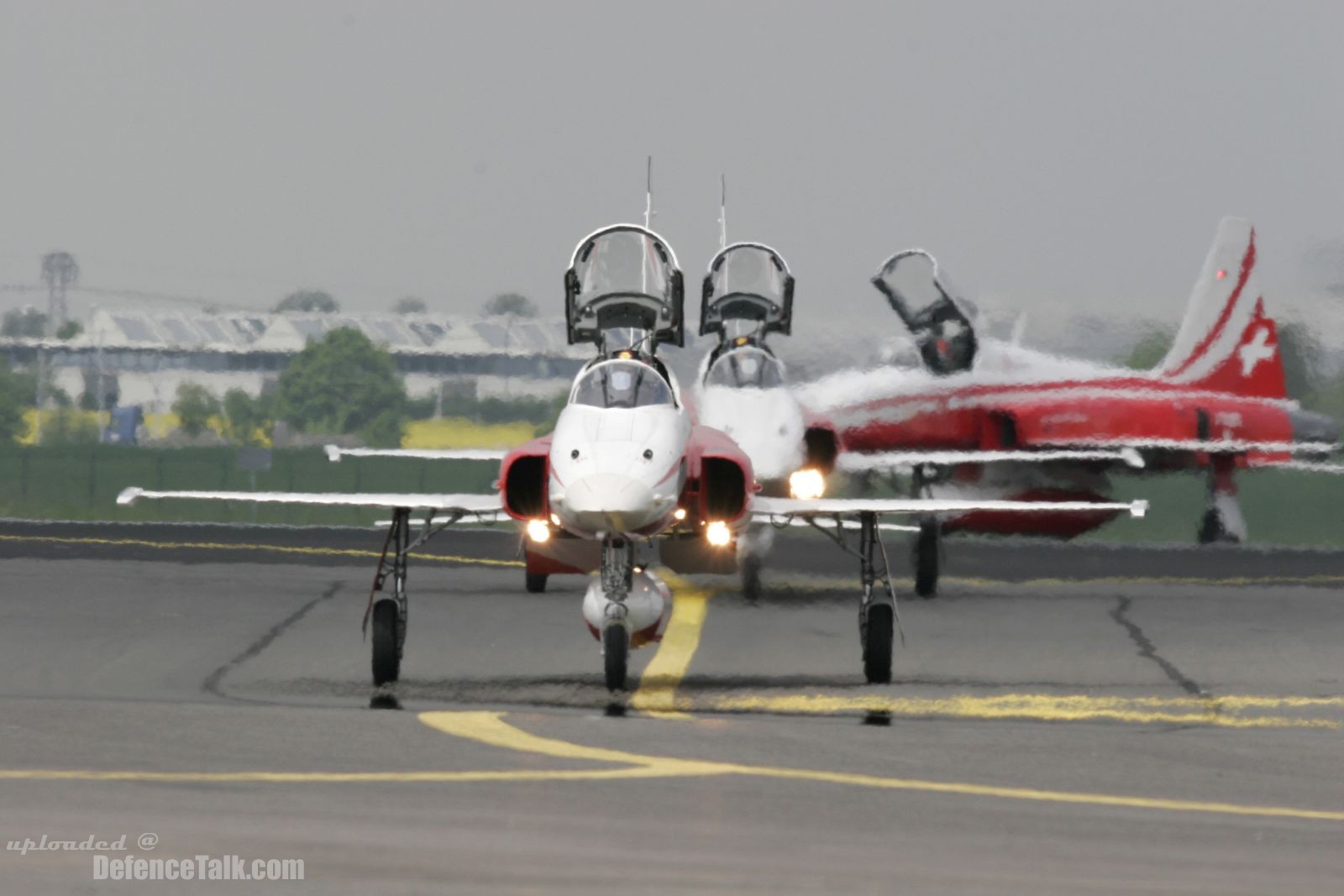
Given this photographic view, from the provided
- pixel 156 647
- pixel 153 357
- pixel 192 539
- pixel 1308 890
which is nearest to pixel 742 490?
pixel 156 647

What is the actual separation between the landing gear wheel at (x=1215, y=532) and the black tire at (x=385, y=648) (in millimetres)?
26731

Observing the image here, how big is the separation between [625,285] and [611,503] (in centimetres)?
424

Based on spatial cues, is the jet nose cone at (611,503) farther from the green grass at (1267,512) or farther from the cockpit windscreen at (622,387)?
the green grass at (1267,512)

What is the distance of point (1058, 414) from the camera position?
3466cm

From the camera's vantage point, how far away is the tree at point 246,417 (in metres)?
54.2

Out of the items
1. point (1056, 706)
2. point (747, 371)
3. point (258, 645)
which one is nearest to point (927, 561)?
point (747, 371)

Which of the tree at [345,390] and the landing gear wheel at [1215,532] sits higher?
the tree at [345,390]

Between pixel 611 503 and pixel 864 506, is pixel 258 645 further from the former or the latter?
pixel 864 506

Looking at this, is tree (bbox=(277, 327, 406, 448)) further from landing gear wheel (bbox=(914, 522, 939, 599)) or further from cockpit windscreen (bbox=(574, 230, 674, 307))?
cockpit windscreen (bbox=(574, 230, 674, 307))

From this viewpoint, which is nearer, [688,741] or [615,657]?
[688,741]

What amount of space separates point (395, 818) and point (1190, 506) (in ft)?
127

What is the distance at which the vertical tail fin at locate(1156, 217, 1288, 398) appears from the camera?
130 feet

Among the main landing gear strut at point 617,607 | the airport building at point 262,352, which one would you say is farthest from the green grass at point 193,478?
the main landing gear strut at point 617,607

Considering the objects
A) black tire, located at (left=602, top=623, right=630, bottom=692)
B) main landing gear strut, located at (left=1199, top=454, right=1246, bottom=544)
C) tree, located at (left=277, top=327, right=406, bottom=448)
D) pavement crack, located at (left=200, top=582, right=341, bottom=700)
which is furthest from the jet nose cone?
tree, located at (left=277, top=327, right=406, bottom=448)
